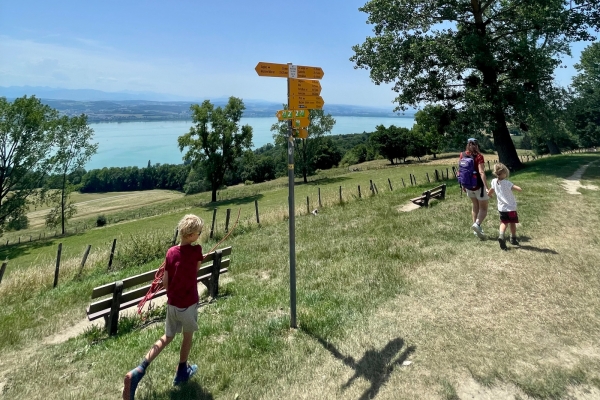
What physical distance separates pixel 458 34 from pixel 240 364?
2316 centimetres

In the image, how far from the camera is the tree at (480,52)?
18.7 meters

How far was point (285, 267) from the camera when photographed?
8422mm

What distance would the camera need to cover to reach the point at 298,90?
14.9ft

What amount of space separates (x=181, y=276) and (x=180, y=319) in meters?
0.51

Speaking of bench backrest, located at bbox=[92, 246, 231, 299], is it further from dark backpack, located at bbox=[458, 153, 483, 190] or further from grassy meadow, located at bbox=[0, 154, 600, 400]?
dark backpack, located at bbox=[458, 153, 483, 190]

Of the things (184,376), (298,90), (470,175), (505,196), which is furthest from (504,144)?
(184,376)

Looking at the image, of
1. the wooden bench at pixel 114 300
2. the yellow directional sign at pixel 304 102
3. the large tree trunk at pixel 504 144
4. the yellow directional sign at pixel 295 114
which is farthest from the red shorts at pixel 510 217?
the large tree trunk at pixel 504 144

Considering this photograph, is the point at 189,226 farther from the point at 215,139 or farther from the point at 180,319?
the point at 215,139

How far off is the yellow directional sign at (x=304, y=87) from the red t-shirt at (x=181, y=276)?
2429 mm

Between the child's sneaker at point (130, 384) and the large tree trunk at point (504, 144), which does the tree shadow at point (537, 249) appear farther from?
the large tree trunk at point (504, 144)

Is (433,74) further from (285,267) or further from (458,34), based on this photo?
(285,267)

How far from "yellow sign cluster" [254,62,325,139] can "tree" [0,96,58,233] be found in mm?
34939

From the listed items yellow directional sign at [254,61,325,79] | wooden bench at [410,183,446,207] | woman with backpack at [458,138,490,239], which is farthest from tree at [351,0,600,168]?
yellow directional sign at [254,61,325,79]

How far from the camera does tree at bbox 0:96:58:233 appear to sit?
29438 mm
